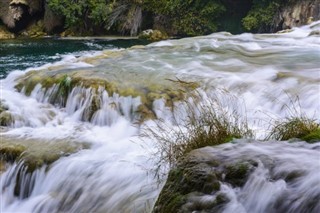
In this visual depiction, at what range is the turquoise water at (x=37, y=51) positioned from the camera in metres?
12.1

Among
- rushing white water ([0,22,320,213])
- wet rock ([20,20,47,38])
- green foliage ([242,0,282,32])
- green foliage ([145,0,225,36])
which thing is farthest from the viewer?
wet rock ([20,20,47,38])

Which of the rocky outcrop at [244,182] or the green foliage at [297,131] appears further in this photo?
the green foliage at [297,131]

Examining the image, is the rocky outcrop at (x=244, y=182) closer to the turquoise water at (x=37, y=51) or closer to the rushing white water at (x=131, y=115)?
the rushing white water at (x=131, y=115)

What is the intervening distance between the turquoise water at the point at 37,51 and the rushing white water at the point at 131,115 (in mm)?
3179

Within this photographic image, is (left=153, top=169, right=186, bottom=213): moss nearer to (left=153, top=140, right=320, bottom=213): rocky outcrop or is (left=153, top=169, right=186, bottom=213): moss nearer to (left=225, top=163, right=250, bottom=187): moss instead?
(left=153, top=140, right=320, bottom=213): rocky outcrop

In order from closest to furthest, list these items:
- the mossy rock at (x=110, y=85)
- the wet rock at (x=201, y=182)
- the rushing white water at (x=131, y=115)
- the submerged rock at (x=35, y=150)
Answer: the wet rock at (x=201, y=182) → the rushing white water at (x=131, y=115) → the submerged rock at (x=35, y=150) → the mossy rock at (x=110, y=85)

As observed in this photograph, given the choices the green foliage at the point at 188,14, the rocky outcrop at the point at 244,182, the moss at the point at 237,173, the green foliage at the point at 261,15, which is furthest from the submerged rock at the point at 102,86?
the green foliage at the point at 188,14

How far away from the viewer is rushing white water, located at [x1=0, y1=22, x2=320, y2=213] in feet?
13.3

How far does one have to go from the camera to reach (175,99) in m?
6.42

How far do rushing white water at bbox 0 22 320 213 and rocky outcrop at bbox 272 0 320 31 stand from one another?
25.4 feet

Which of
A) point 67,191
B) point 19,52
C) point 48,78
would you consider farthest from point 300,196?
point 19,52

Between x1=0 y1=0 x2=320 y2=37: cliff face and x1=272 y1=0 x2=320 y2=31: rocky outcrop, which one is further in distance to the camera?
x1=0 y1=0 x2=320 y2=37: cliff face

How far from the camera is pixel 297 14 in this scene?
18.6 meters

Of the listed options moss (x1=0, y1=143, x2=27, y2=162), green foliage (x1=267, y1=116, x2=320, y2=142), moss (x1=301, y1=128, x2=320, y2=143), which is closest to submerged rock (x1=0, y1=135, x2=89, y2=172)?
moss (x1=0, y1=143, x2=27, y2=162)
